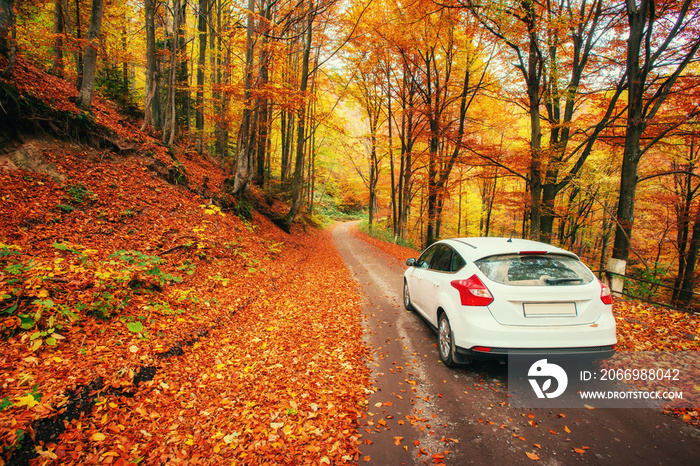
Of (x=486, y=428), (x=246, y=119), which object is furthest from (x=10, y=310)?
(x=246, y=119)

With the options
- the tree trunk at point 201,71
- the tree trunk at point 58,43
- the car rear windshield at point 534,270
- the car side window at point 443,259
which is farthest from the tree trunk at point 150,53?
the car rear windshield at point 534,270

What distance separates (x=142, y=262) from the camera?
526 cm

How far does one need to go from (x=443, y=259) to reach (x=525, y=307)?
5.40 feet

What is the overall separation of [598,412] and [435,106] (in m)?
16.0

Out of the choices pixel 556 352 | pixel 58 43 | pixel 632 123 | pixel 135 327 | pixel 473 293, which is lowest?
pixel 135 327

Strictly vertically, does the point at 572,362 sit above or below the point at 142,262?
below

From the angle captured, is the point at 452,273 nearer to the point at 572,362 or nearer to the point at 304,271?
the point at 572,362

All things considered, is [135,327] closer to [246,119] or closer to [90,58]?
[90,58]

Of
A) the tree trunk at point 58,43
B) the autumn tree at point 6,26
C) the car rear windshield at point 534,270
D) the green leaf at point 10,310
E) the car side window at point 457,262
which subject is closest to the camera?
the green leaf at point 10,310

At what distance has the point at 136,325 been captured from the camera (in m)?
3.91

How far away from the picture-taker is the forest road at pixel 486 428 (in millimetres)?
→ 2451

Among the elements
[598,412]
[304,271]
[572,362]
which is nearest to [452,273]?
[572,362]

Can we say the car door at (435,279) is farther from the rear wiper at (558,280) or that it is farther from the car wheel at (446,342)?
the rear wiper at (558,280)

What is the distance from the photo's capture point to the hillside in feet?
8.50
